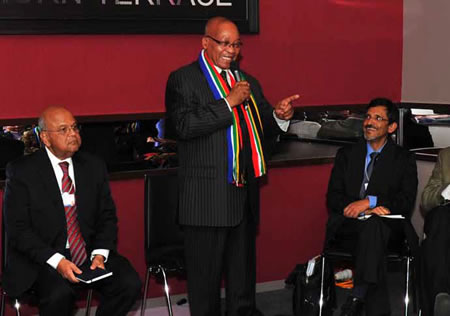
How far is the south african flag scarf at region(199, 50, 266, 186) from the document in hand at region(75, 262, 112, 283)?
0.81 metres

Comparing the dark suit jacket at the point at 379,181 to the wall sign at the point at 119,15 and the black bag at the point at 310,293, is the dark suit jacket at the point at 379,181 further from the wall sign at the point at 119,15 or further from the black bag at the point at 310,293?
the wall sign at the point at 119,15

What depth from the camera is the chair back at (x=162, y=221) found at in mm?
4715

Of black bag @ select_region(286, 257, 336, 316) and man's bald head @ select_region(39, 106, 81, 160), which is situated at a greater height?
man's bald head @ select_region(39, 106, 81, 160)

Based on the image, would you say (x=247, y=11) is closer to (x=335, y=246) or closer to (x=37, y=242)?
(x=335, y=246)

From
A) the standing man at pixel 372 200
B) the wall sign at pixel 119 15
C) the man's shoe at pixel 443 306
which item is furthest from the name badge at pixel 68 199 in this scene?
the man's shoe at pixel 443 306

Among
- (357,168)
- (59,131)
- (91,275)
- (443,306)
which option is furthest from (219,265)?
(443,306)

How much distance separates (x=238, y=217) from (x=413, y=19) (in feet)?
8.34

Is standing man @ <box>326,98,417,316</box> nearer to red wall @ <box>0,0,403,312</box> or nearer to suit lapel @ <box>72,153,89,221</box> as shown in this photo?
red wall @ <box>0,0,403,312</box>

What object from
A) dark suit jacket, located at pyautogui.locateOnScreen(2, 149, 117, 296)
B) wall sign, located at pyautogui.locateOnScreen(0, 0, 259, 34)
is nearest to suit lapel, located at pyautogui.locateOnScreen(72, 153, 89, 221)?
dark suit jacket, located at pyautogui.locateOnScreen(2, 149, 117, 296)

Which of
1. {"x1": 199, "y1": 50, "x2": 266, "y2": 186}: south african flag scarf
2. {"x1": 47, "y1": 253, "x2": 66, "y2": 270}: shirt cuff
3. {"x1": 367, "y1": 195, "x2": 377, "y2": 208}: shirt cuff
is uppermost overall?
{"x1": 199, "y1": 50, "x2": 266, "y2": 186}: south african flag scarf

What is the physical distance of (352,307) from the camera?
15.8ft

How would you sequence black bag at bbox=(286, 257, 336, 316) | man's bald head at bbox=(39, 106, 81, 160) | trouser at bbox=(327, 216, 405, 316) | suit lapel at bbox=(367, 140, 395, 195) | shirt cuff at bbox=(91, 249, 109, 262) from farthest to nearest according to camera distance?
1. suit lapel at bbox=(367, 140, 395, 195)
2. black bag at bbox=(286, 257, 336, 316)
3. trouser at bbox=(327, 216, 405, 316)
4. shirt cuff at bbox=(91, 249, 109, 262)
5. man's bald head at bbox=(39, 106, 81, 160)

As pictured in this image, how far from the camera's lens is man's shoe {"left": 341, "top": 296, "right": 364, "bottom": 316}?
480cm

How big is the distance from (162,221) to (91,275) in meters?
0.89
